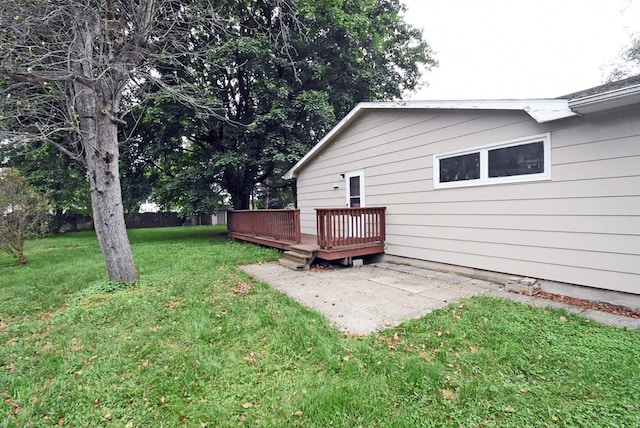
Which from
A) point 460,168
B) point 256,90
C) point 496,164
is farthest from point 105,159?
point 256,90

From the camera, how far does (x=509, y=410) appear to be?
1988mm

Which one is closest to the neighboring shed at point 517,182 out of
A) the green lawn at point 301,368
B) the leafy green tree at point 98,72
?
the green lawn at point 301,368

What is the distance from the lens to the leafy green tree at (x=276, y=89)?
1052 centimetres

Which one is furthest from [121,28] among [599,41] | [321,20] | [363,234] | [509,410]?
[599,41]

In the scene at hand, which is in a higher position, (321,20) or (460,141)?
(321,20)

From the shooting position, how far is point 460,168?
5.29m

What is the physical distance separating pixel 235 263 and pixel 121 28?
488cm

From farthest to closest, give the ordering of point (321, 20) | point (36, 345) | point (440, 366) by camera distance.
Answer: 1. point (321, 20)
2. point (36, 345)
3. point (440, 366)

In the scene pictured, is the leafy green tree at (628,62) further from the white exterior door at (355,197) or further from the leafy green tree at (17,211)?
the leafy green tree at (17,211)

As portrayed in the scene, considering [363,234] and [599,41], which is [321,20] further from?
[599,41]

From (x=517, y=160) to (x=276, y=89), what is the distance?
332 inches

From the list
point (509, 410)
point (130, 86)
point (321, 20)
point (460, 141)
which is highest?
point (321, 20)

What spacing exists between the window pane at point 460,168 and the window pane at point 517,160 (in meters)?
0.25

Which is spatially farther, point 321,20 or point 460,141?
point 321,20
